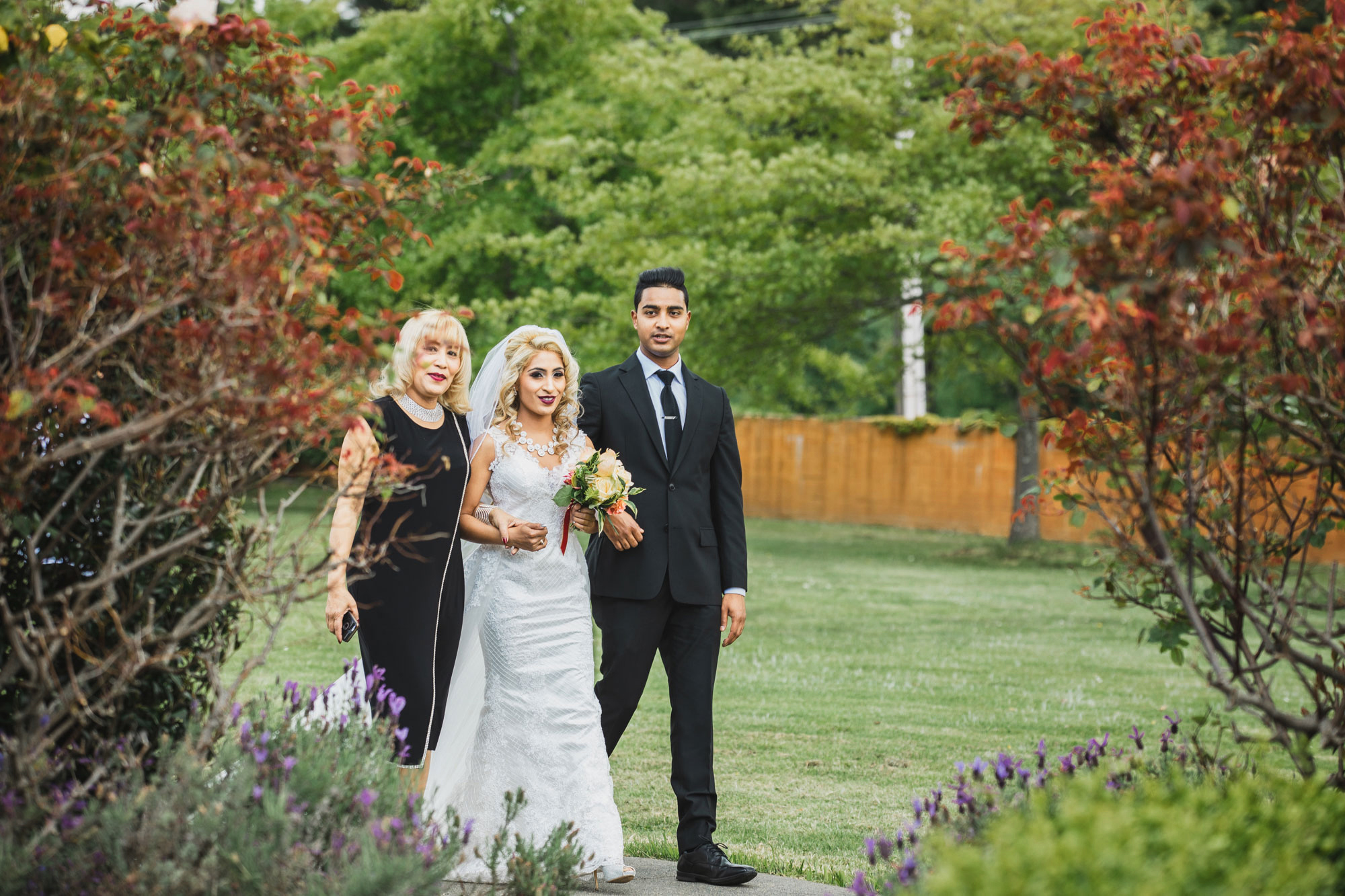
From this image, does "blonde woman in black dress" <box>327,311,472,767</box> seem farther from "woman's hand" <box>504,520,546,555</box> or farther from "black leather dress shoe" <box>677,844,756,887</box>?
"black leather dress shoe" <box>677,844,756,887</box>

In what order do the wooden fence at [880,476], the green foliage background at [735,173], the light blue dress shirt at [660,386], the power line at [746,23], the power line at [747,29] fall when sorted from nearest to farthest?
1. the light blue dress shirt at [660,386]
2. the green foliage background at [735,173]
3. the wooden fence at [880,476]
4. the power line at [747,29]
5. the power line at [746,23]

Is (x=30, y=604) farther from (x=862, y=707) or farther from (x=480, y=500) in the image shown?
(x=862, y=707)

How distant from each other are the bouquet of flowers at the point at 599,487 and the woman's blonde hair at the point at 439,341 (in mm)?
618

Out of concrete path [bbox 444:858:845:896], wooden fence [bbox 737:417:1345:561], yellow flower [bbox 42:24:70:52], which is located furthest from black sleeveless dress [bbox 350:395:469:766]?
wooden fence [bbox 737:417:1345:561]

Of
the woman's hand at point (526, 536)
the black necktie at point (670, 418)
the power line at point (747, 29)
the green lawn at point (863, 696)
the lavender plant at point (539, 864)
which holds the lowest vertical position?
the green lawn at point (863, 696)

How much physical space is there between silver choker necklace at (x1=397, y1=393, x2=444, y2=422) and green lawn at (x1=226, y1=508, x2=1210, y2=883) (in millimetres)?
2148

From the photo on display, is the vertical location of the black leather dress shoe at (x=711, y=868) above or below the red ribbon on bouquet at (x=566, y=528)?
below

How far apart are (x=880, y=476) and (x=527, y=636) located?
89.6 feet

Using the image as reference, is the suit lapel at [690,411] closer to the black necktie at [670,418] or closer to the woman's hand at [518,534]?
the black necktie at [670,418]

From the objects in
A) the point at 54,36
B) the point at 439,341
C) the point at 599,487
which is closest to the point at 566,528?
the point at 599,487

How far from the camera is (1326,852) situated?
3252mm

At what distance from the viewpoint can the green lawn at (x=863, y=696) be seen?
21.7 feet

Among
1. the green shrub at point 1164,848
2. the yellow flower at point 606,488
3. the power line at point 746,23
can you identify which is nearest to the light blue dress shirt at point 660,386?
the yellow flower at point 606,488

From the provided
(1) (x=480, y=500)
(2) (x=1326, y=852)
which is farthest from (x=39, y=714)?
(2) (x=1326, y=852)
